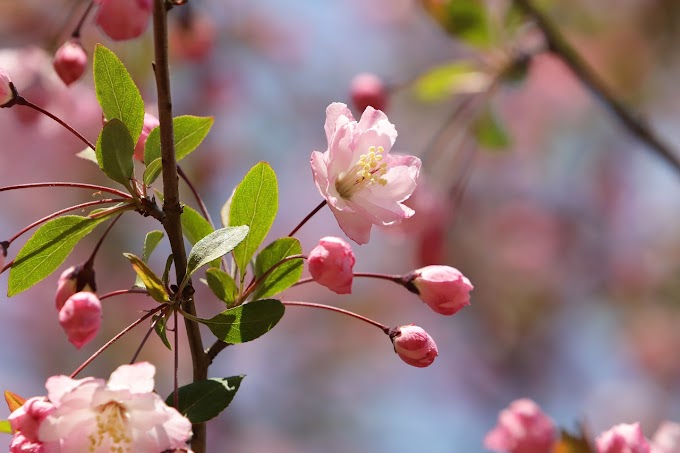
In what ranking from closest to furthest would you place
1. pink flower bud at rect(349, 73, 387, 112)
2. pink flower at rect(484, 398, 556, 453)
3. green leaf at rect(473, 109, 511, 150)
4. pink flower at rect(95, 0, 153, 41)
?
pink flower at rect(95, 0, 153, 41), pink flower at rect(484, 398, 556, 453), pink flower bud at rect(349, 73, 387, 112), green leaf at rect(473, 109, 511, 150)

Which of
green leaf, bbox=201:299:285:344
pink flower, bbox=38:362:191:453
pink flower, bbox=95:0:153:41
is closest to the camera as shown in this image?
pink flower, bbox=38:362:191:453

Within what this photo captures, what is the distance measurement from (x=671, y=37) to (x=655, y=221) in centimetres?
106

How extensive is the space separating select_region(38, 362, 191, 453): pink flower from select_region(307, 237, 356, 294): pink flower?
0.82ft

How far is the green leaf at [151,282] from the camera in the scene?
109cm

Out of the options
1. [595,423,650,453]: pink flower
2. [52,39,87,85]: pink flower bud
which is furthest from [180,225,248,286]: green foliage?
[595,423,650,453]: pink flower

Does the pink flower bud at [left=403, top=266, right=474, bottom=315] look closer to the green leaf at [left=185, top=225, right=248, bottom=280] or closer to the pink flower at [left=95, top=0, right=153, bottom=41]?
the green leaf at [left=185, top=225, right=248, bottom=280]

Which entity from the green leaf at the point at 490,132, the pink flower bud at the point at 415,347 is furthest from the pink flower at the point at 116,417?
the green leaf at the point at 490,132

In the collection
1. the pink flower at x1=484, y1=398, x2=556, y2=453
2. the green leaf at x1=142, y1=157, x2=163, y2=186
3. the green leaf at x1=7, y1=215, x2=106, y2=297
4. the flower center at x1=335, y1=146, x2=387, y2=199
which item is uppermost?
the green leaf at x1=142, y1=157, x2=163, y2=186

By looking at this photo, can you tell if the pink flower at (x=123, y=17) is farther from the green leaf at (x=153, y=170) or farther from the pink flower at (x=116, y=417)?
the pink flower at (x=116, y=417)

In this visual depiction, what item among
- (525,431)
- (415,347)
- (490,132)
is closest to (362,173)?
(415,347)

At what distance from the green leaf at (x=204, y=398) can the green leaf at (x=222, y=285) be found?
0.45 ft

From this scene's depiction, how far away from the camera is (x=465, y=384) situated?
4945 mm

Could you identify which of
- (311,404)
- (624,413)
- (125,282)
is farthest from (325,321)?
(624,413)

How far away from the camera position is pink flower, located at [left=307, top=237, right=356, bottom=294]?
1.14 meters
